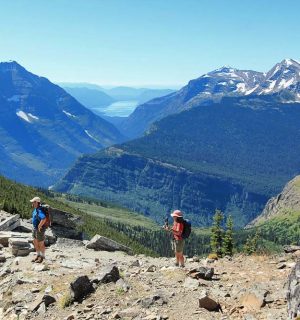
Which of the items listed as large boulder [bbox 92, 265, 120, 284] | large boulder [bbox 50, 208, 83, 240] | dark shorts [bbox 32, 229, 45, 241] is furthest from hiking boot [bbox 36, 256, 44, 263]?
large boulder [bbox 50, 208, 83, 240]

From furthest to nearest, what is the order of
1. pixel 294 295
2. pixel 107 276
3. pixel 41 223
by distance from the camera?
1. pixel 41 223
2. pixel 107 276
3. pixel 294 295

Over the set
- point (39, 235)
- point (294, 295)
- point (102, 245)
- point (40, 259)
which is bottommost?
point (102, 245)

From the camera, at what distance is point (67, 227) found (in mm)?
50250

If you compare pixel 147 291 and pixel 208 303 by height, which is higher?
pixel 208 303

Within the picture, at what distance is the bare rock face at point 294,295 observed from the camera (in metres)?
18.1

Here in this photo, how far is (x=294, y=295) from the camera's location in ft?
61.1

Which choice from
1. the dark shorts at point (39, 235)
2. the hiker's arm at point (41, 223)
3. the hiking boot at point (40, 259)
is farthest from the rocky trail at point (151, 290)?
the hiker's arm at point (41, 223)

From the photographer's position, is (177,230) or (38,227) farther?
(38,227)

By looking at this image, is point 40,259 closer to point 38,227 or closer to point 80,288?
point 38,227

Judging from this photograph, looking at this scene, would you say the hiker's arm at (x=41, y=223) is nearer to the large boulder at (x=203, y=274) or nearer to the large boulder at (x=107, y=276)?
the large boulder at (x=107, y=276)

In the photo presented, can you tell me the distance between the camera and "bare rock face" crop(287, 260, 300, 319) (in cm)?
1805

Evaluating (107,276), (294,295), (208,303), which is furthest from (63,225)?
(294,295)

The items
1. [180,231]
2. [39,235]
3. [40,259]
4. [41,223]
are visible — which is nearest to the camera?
[180,231]

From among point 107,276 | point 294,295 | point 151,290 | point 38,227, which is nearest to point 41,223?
point 38,227
